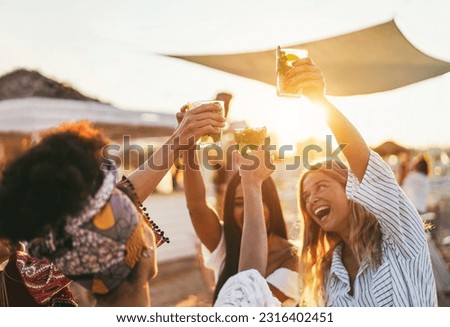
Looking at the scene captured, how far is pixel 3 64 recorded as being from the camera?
84.3 inches

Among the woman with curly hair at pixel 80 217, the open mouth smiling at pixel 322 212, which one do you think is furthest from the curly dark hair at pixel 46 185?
the open mouth smiling at pixel 322 212

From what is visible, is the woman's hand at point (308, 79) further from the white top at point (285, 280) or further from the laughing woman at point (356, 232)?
the white top at point (285, 280)

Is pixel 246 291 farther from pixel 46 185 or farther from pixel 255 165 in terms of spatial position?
pixel 46 185

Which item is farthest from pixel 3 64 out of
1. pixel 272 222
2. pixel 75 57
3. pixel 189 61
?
pixel 272 222

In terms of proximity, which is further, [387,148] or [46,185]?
[387,148]

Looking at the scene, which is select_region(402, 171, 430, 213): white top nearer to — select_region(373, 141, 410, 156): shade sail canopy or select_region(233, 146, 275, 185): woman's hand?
select_region(373, 141, 410, 156): shade sail canopy

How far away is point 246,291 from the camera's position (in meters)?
1.66

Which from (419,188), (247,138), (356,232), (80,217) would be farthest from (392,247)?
(419,188)

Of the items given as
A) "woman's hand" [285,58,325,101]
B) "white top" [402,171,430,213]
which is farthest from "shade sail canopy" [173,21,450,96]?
"white top" [402,171,430,213]

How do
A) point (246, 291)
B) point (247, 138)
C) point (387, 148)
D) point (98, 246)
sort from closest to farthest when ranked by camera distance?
point (98, 246)
point (246, 291)
point (247, 138)
point (387, 148)

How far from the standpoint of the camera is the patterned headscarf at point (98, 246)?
1503mm

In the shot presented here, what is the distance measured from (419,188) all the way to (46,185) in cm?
293

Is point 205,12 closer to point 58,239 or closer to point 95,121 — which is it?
point 95,121

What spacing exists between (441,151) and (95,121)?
1481mm
